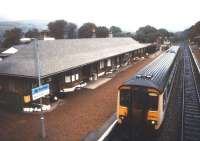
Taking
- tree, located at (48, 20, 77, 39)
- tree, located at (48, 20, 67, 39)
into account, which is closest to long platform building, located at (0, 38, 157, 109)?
tree, located at (48, 20, 77, 39)

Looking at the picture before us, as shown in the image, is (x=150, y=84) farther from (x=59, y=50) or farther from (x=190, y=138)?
(x=59, y=50)

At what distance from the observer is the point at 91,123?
43.4ft

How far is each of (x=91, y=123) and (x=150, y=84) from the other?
484 centimetres

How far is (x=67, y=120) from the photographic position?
13734 millimetres

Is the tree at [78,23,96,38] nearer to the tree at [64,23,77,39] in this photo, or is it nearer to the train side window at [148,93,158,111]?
the tree at [64,23,77,39]

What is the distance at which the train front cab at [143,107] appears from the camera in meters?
10.2

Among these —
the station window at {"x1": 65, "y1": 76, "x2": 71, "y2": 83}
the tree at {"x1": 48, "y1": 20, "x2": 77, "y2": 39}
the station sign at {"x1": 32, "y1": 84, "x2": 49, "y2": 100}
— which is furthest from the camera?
the tree at {"x1": 48, "y1": 20, "x2": 77, "y2": 39}

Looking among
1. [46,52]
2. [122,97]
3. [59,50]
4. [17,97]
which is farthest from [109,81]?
[122,97]

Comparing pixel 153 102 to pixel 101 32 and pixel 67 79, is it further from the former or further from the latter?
pixel 101 32

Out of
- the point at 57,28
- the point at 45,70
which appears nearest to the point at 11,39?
the point at 57,28

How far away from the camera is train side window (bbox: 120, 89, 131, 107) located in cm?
1074

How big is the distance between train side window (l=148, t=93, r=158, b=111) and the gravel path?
3.89 metres

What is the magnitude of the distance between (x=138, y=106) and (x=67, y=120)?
533cm

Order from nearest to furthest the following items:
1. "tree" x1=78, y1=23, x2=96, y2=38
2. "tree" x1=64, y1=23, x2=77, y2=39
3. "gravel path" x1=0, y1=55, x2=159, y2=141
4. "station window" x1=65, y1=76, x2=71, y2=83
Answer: "gravel path" x1=0, y1=55, x2=159, y2=141 < "station window" x1=65, y1=76, x2=71, y2=83 < "tree" x1=78, y1=23, x2=96, y2=38 < "tree" x1=64, y1=23, x2=77, y2=39
